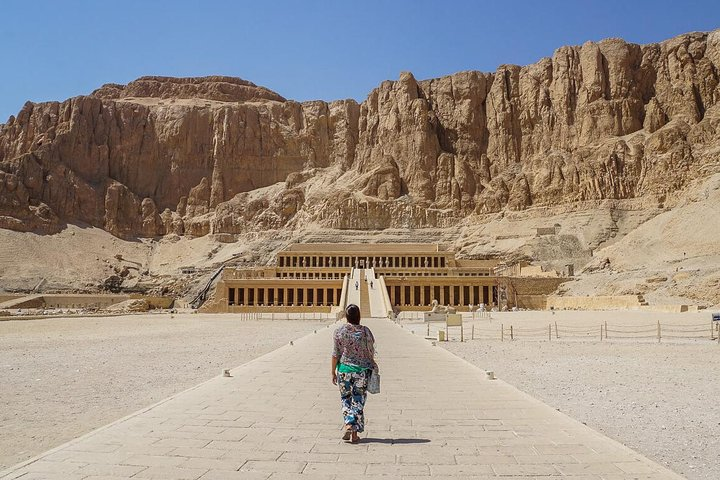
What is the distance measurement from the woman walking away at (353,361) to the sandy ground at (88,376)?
3807 mm

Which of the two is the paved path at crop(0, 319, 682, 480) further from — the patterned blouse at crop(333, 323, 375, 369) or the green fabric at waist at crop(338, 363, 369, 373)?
the patterned blouse at crop(333, 323, 375, 369)

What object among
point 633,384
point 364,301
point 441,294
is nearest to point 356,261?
point 441,294

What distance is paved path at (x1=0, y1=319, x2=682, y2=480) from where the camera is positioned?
609 centimetres

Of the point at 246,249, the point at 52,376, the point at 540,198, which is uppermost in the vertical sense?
the point at 540,198

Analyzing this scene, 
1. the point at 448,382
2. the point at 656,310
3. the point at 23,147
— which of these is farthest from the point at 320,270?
the point at 23,147

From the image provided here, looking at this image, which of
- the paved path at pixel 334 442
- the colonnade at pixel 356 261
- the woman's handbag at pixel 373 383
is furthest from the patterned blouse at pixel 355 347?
the colonnade at pixel 356 261

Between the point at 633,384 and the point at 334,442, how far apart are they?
8.57m

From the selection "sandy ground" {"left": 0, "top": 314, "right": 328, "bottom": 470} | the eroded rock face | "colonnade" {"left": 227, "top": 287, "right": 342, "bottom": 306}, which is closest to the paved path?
"sandy ground" {"left": 0, "top": 314, "right": 328, "bottom": 470}

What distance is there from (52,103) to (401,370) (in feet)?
404

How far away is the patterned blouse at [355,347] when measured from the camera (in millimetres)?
8023

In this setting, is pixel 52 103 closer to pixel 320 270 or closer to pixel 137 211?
pixel 137 211

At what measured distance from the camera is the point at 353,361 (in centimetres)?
802

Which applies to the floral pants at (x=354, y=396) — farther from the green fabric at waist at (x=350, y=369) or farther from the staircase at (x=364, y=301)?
the staircase at (x=364, y=301)

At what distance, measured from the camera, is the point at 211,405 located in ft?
31.6
